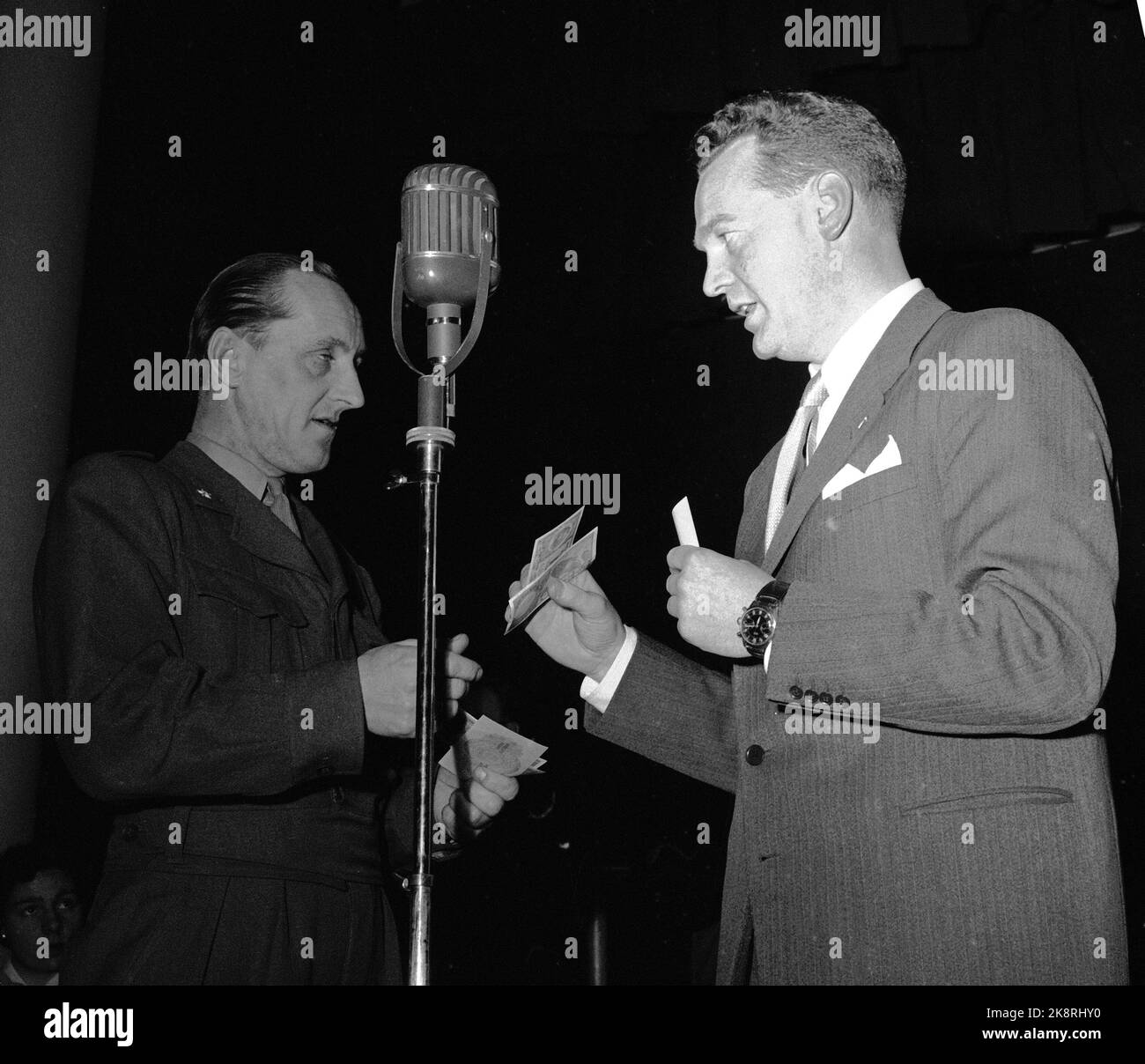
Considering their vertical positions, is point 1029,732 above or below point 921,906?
above

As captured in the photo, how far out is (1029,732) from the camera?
1.99m

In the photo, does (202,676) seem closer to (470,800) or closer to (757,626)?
(470,800)

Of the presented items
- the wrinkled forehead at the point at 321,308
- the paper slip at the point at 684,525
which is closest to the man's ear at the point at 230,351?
the wrinkled forehead at the point at 321,308

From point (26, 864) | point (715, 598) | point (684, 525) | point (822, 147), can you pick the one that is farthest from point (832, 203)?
point (26, 864)

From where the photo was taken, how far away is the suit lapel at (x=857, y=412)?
7.21ft

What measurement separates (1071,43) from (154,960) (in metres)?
→ 3.42

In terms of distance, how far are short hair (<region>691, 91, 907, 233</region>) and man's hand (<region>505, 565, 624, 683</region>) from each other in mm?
869

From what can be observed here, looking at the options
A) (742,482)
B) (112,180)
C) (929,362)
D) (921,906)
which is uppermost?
(112,180)

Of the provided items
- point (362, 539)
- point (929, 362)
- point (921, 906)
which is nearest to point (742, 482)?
point (362, 539)

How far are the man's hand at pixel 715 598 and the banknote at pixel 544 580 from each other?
20cm

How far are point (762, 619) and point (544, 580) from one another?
44 cm

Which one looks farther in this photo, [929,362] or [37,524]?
[37,524]
